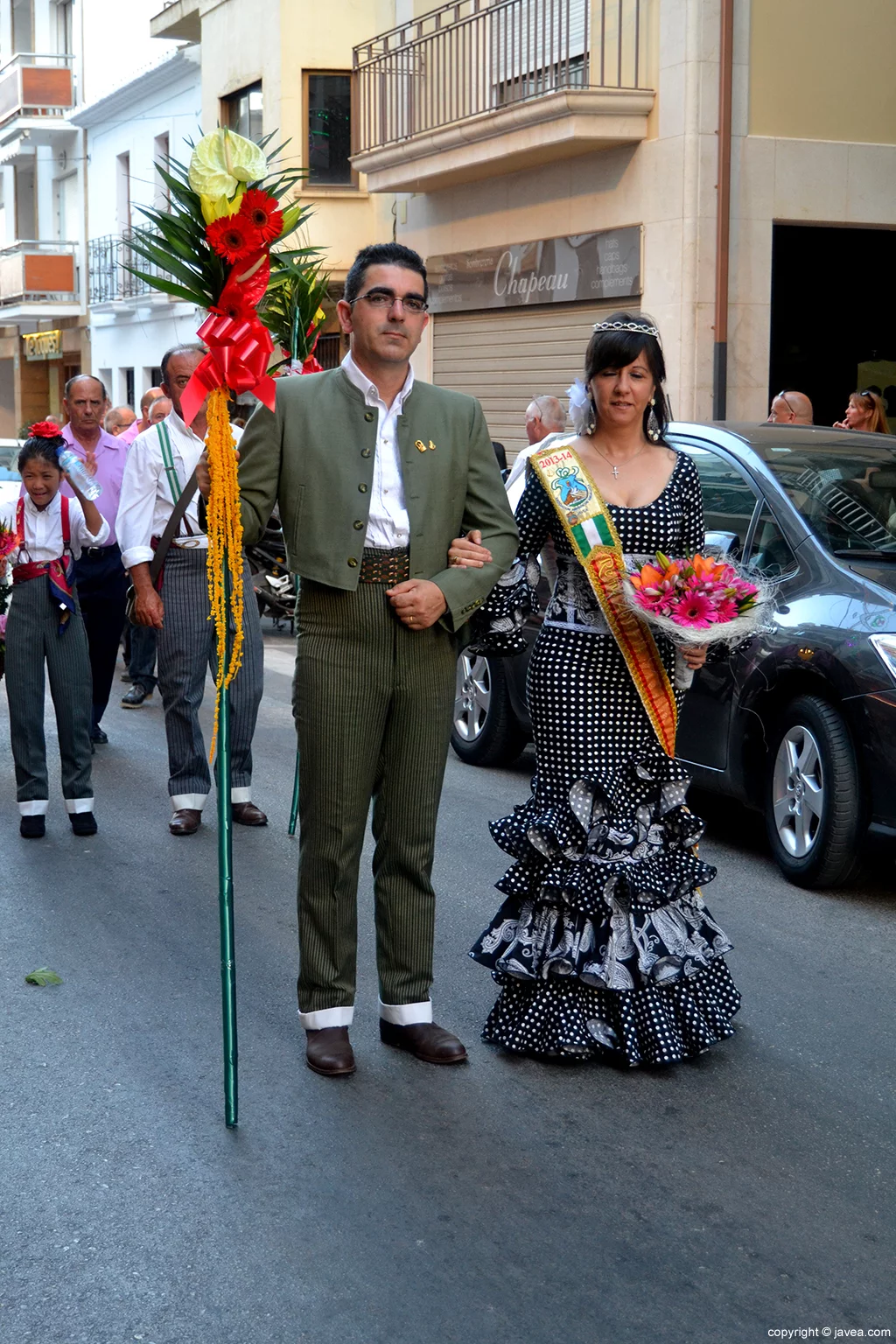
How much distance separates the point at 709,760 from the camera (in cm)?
720

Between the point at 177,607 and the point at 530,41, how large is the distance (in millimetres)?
11850

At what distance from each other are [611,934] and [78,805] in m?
3.56

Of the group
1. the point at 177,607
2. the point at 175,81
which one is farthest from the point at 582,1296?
the point at 175,81

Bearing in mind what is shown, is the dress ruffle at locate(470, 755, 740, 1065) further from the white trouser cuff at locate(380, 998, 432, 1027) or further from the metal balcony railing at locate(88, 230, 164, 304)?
the metal balcony railing at locate(88, 230, 164, 304)

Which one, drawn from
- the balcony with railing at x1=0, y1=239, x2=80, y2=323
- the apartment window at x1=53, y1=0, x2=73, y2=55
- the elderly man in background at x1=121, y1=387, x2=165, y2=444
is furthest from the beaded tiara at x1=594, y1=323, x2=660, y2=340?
the apartment window at x1=53, y1=0, x2=73, y2=55

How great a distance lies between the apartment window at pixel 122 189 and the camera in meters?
32.5

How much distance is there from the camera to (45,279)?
35844mm

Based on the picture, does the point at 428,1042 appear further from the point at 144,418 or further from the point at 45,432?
the point at 144,418

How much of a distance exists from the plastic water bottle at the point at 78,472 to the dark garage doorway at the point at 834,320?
34.5ft

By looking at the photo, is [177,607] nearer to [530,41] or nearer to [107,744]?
[107,744]

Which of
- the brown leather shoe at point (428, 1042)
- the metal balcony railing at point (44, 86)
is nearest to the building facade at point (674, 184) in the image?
the brown leather shoe at point (428, 1042)

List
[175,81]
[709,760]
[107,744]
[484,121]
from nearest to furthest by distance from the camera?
[709,760], [107,744], [484,121], [175,81]

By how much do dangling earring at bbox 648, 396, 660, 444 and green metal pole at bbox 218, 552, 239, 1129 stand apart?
1357mm

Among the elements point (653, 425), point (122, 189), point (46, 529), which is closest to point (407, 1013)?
point (653, 425)
